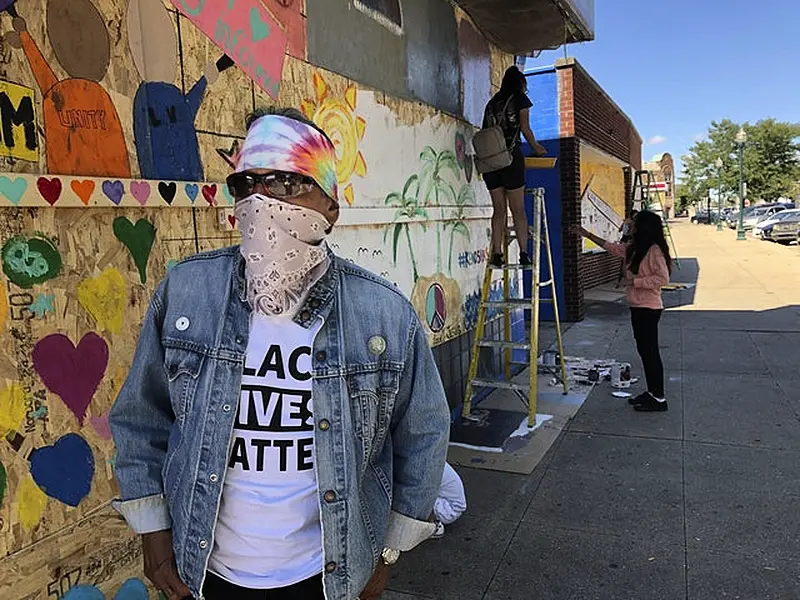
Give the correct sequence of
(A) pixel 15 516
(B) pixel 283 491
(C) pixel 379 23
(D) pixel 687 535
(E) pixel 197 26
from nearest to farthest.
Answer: (B) pixel 283 491 < (A) pixel 15 516 < (E) pixel 197 26 < (D) pixel 687 535 < (C) pixel 379 23

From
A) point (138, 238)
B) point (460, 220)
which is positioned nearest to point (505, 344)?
point (460, 220)

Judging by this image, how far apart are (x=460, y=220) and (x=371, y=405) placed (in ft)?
16.0

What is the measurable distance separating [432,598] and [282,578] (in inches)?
79.1

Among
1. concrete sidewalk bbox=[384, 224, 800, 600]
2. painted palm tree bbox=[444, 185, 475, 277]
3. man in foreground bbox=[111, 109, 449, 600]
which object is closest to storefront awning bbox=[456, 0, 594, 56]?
painted palm tree bbox=[444, 185, 475, 277]

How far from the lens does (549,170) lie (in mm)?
11164

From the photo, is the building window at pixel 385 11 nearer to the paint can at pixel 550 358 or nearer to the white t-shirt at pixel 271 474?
the white t-shirt at pixel 271 474

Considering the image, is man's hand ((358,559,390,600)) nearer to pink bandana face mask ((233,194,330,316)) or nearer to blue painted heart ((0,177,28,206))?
pink bandana face mask ((233,194,330,316))

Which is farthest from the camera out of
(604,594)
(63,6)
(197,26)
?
(604,594)

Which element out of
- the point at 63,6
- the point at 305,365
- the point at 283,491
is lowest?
the point at 283,491

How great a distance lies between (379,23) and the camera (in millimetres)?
4891

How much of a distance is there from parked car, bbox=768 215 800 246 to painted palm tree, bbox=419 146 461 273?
28.0 m

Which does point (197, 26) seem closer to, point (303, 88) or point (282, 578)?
point (303, 88)

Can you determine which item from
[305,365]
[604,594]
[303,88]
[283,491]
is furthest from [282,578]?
[303,88]

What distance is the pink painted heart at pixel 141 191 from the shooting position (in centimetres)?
269
